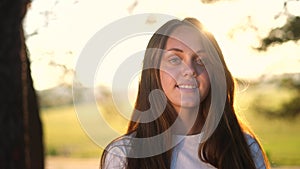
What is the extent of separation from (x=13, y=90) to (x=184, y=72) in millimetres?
904

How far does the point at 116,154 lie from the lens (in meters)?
2.78

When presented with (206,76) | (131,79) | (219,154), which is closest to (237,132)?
(219,154)

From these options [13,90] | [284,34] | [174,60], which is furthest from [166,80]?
[284,34]

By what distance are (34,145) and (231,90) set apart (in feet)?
3.64

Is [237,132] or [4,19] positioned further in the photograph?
[237,132]

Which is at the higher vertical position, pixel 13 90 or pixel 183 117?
pixel 13 90

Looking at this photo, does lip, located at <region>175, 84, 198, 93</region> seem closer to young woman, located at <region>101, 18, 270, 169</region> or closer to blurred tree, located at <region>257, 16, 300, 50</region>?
young woman, located at <region>101, 18, 270, 169</region>

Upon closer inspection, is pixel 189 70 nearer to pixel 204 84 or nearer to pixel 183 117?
pixel 204 84

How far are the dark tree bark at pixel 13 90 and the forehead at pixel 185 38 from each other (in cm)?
90

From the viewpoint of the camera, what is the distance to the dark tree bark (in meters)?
1.98

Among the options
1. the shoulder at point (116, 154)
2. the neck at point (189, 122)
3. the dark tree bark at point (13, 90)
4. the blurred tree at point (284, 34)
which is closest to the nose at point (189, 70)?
the neck at point (189, 122)

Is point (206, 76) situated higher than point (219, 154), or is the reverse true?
point (206, 76)

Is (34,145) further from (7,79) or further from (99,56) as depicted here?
(99,56)

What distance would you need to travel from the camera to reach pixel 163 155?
2.88 meters
